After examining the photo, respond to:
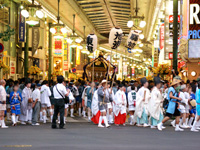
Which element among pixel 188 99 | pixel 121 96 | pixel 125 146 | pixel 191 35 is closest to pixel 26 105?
pixel 121 96

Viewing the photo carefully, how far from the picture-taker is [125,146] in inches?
385

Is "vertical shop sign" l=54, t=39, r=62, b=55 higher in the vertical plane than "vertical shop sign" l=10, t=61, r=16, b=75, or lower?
higher

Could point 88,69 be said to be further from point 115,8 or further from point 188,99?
point 188,99

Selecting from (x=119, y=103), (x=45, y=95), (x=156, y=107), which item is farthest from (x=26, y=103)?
(x=156, y=107)

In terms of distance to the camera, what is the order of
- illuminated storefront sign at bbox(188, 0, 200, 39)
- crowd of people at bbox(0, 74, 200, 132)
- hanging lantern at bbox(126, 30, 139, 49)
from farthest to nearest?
illuminated storefront sign at bbox(188, 0, 200, 39)
hanging lantern at bbox(126, 30, 139, 49)
crowd of people at bbox(0, 74, 200, 132)

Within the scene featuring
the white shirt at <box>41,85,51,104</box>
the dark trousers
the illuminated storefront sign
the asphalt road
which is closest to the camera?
the asphalt road

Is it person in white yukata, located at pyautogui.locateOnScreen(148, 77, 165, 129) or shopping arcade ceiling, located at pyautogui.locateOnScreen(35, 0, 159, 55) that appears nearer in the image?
person in white yukata, located at pyautogui.locateOnScreen(148, 77, 165, 129)

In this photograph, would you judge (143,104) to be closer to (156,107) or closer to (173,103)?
(156,107)

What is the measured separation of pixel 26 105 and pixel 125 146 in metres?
7.54

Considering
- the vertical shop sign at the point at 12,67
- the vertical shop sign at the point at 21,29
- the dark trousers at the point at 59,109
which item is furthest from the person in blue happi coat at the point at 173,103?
the vertical shop sign at the point at 12,67

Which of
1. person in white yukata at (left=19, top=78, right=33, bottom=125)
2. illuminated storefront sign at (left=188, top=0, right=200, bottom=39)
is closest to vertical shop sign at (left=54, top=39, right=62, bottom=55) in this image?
illuminated storefront sign at (left=188, top=0, right=200, bottom=39)

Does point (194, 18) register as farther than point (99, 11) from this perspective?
No

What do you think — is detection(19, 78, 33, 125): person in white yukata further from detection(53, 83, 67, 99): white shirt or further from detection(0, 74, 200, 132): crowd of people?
detection(53, 83, 67, 99): white shirt

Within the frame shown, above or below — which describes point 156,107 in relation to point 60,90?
below
